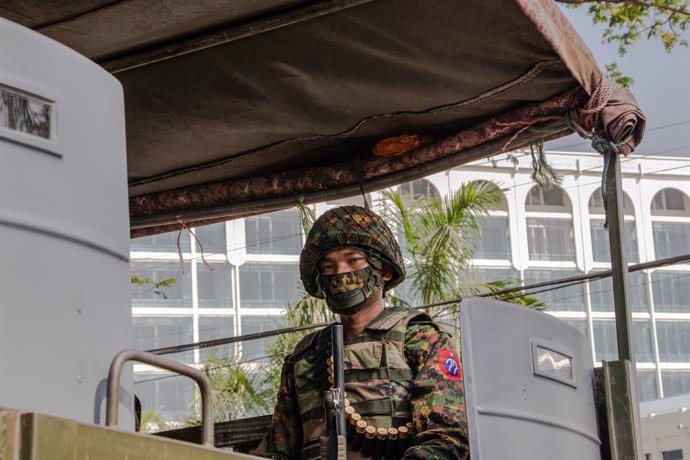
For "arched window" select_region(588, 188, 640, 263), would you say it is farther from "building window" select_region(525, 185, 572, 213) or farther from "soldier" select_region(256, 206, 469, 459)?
"soldier" select_region(256, 206, 469, 459)

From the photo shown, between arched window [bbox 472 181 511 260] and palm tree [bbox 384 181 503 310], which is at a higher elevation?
arched window [bbox 472 181 511 260]

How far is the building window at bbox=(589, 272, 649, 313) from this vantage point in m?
60.4

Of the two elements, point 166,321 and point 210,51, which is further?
point 166,321

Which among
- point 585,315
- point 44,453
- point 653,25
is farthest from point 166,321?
point 44,453

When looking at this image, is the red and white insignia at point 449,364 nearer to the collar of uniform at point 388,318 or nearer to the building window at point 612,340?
the collar of uniform at point 388,318

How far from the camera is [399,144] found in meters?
5.72

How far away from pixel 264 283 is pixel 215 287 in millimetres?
1959

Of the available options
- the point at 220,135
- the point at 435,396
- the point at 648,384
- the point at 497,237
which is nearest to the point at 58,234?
the point at 435,396

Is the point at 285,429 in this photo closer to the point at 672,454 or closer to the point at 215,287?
the point at 672,454

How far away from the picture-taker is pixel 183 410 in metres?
49.1

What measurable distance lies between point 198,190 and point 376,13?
176 cm

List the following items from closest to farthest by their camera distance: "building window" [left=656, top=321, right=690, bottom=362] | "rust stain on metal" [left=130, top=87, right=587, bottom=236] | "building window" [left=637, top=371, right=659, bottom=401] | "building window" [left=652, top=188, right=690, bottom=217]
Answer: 1. "rust stain on metal" [left=130, top=87, right=587, bottom=236]
2. "building window" [left=637, top=371, right=659, bottom=401]
3. "building window" [left=656, top=321, right=690, bottom=362]
4. "building window" [left=652, top=188, right=690, bottom=217]

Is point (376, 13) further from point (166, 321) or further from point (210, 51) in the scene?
point (166, 321)

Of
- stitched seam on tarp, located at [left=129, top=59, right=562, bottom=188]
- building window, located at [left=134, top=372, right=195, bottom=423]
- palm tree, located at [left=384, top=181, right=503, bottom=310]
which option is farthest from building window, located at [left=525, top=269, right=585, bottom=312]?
stitched seam on tarp, located at [left=129, top=59, right=562, bottom=188]
